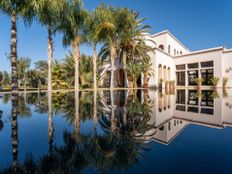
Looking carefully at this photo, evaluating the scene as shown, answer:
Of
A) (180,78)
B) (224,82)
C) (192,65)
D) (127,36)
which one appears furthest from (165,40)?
(127,36)

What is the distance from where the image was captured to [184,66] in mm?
35219

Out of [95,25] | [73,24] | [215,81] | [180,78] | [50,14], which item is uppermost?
[95,25]

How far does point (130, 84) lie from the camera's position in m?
30.0

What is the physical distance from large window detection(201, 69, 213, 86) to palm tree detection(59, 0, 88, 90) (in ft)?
70.8

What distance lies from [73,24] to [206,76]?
23.6m

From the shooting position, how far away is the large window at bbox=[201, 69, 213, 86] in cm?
3127

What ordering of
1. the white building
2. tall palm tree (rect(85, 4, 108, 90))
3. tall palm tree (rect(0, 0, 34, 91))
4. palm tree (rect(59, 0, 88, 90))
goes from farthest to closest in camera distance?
the white building → tall palm tree (rect(85, 4, 108, 90)) → palm tree (rect(59, 0, 88, 90)) → tall palm tree (rect(0, 0, 34, 91))

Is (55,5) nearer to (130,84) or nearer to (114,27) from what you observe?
(114,27)

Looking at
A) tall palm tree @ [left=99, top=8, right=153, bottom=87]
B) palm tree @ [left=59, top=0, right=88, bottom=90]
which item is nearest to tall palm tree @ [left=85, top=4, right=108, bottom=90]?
palm tree @ [left=59, top=0, right=88, bottom=90]

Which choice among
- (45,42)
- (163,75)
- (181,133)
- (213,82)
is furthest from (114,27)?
(181,133)

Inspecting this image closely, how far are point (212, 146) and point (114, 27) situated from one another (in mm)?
20191

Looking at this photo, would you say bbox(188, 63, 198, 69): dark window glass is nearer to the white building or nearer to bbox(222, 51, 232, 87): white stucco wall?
the white building

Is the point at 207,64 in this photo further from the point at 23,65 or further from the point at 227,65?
the point at 23,65

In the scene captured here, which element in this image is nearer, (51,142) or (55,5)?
(51,142)
